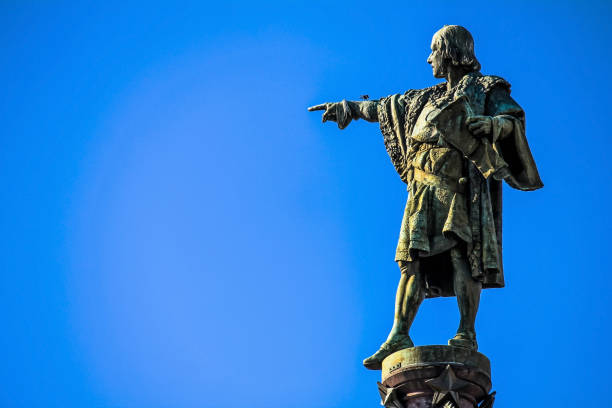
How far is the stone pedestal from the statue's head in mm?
4536

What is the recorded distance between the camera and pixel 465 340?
54.4ft

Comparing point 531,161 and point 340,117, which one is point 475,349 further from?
point 340,117

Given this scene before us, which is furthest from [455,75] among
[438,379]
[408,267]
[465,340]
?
[438,379]

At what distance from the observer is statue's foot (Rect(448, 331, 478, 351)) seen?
16.5 meters

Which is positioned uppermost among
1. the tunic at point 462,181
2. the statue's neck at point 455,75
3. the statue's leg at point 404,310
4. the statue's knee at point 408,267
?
the statue's neck at point 455,75

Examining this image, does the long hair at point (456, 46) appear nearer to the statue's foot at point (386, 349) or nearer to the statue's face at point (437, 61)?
the statue's face at point (437, 61)

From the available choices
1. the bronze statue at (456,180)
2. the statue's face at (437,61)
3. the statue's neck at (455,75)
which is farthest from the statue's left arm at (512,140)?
the statue's face at (437,61)

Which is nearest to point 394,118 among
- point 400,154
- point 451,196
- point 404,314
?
point 400,154

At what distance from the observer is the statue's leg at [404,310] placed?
1686 centimetres

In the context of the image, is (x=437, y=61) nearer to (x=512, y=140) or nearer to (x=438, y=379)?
(x=512, y=140)

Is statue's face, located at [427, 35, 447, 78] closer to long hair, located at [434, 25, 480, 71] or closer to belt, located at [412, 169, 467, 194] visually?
long hair, located at [434, 25, 480, 71]

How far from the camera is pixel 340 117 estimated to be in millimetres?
19594

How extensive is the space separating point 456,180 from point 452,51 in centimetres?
205

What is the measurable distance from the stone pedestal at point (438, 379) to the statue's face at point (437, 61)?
450 centimetres
